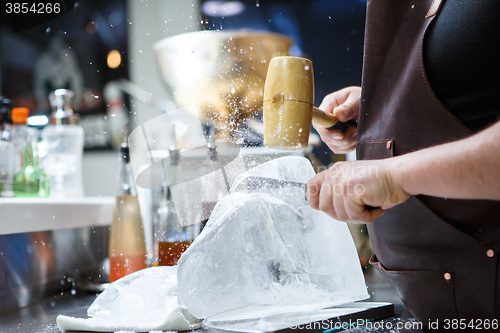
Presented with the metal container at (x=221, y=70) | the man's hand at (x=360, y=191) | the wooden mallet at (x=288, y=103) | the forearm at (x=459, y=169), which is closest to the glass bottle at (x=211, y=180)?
the metal container at (x=221, y=70)

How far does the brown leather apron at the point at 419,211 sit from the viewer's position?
0.53m

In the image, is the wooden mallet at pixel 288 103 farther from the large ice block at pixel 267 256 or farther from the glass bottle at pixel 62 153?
the glass bottle at pixel 62 153

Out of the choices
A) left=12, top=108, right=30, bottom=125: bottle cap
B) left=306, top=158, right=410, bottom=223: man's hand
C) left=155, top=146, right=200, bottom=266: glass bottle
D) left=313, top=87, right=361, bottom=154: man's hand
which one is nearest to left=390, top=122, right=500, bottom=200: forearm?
left=306, top=158, right=410, bottom=223: man's hand

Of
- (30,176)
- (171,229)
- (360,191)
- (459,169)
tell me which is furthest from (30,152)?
(459,169)

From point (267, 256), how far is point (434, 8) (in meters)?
0.43

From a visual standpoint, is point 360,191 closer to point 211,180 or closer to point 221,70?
point 211,180

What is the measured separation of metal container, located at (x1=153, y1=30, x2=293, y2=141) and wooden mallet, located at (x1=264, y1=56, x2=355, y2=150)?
7.5 inches

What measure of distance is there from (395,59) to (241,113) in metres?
0.35

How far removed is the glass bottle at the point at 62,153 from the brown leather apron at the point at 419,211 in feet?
3.39

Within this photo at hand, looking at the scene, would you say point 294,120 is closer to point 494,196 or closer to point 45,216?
point 494,196

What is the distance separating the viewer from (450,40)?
0.53 m

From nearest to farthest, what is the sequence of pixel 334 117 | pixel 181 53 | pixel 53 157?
pixel 334 117 → pixel 181 53 → pixel 53 157

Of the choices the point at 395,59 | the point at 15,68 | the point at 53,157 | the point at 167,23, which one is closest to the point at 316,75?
the point at 167,23

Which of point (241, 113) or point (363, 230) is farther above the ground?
point (241, 113)
